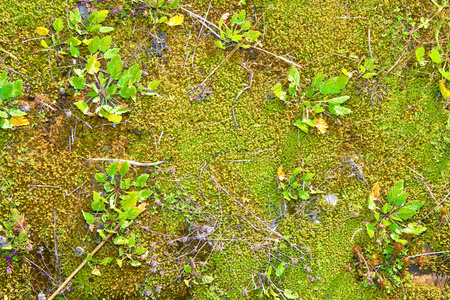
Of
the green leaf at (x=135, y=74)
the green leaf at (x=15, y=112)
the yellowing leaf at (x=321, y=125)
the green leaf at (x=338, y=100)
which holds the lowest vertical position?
the yellowing leaf at (x=321, y=125)

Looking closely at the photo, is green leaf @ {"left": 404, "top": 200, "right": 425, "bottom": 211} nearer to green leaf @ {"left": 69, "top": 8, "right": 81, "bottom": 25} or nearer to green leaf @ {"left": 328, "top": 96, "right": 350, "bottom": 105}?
green leaf @ {"left": 328, "top": 96, "right": 350, "bottom": 105}

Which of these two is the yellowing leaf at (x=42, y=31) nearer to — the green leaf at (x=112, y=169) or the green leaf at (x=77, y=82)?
the green leaf at (x=77, y=82)

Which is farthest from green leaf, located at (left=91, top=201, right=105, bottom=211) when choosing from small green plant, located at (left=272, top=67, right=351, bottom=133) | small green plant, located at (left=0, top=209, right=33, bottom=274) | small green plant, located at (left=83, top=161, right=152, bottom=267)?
small green plant, located at (left=272, top=67, right=351, bottom=133)

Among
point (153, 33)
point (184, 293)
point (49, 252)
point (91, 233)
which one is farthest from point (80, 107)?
point (184, 293)

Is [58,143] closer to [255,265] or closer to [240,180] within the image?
[240,180]

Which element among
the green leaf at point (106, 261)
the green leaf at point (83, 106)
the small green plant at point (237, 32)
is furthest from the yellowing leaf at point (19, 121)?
the small green plant at point (237, 32)

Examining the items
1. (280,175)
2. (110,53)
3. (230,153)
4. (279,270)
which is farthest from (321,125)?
(110,53)
